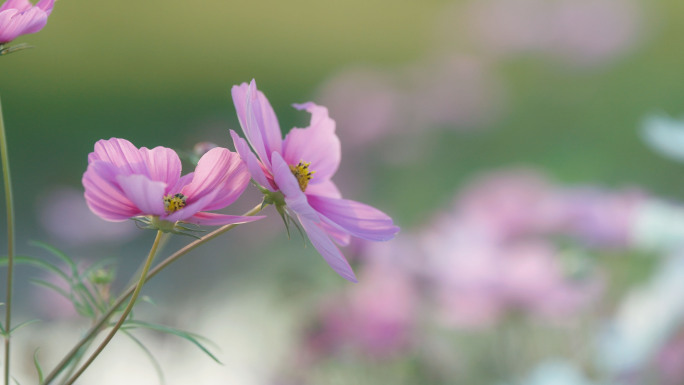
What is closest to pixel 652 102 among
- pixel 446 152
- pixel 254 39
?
pixel 446 152

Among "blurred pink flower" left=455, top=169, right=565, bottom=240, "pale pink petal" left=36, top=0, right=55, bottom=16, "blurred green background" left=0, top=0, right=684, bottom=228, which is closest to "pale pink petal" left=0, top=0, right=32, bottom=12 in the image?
"pale pink petal" left=36, top=0, right=55, bottom=16

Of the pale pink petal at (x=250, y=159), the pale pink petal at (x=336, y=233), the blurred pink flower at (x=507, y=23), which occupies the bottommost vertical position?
the pale pink petal at (x=250, y=159)

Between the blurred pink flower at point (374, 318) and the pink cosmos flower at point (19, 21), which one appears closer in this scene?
the pink cosmos flower at point (19, 21)

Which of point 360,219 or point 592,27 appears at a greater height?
point 592,27

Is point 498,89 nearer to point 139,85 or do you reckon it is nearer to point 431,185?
point 431,185

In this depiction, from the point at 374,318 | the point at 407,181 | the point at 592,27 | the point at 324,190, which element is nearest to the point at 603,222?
the point at 374,318

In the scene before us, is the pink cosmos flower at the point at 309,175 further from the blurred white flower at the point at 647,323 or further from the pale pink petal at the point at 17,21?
the blurred white flower at the point at 647,323

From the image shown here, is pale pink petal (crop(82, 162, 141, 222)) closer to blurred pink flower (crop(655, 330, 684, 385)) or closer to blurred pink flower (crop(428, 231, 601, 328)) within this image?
blurred pink flower (crop(428, 231, 601, 328))

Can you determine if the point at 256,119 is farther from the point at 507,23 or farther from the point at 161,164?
the point at 507,23

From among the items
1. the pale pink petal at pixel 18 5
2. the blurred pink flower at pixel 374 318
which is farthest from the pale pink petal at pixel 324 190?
the blurred pink flower at pixel 374 318
